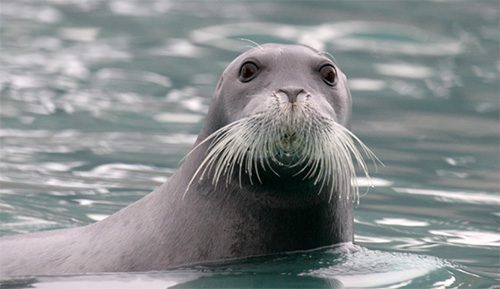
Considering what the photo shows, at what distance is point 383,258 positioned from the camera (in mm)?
6039

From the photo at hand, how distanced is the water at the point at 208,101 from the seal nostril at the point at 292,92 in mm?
937

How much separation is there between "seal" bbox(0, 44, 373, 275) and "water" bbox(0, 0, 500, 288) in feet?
0.39

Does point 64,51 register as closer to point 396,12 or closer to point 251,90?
point 396,12

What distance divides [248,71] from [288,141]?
2.10ft

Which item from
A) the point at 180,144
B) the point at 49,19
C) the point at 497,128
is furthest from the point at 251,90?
the point at 49,19

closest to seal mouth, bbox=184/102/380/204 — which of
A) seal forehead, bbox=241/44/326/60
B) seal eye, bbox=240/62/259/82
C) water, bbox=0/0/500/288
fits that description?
seal eye, bbox=240/62/259/82

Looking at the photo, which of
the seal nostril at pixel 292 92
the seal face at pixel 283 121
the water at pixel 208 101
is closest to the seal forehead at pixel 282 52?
the seal face at pixel 283 121

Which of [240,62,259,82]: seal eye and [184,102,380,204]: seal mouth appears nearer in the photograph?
[184,102,380,204]: seal mouth

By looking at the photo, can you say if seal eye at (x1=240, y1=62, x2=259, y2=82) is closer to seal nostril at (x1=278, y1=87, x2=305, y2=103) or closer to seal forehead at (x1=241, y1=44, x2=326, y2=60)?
seal forehead at (x1=241, y1=44, x2=326, y2=60)

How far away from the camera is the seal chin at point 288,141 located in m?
4.95

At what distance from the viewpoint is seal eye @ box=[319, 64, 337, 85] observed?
5.45 meters

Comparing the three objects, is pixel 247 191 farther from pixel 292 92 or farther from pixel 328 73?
pixel 328 73

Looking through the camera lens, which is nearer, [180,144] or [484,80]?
[180,144]

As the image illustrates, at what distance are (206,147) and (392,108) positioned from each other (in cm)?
606
